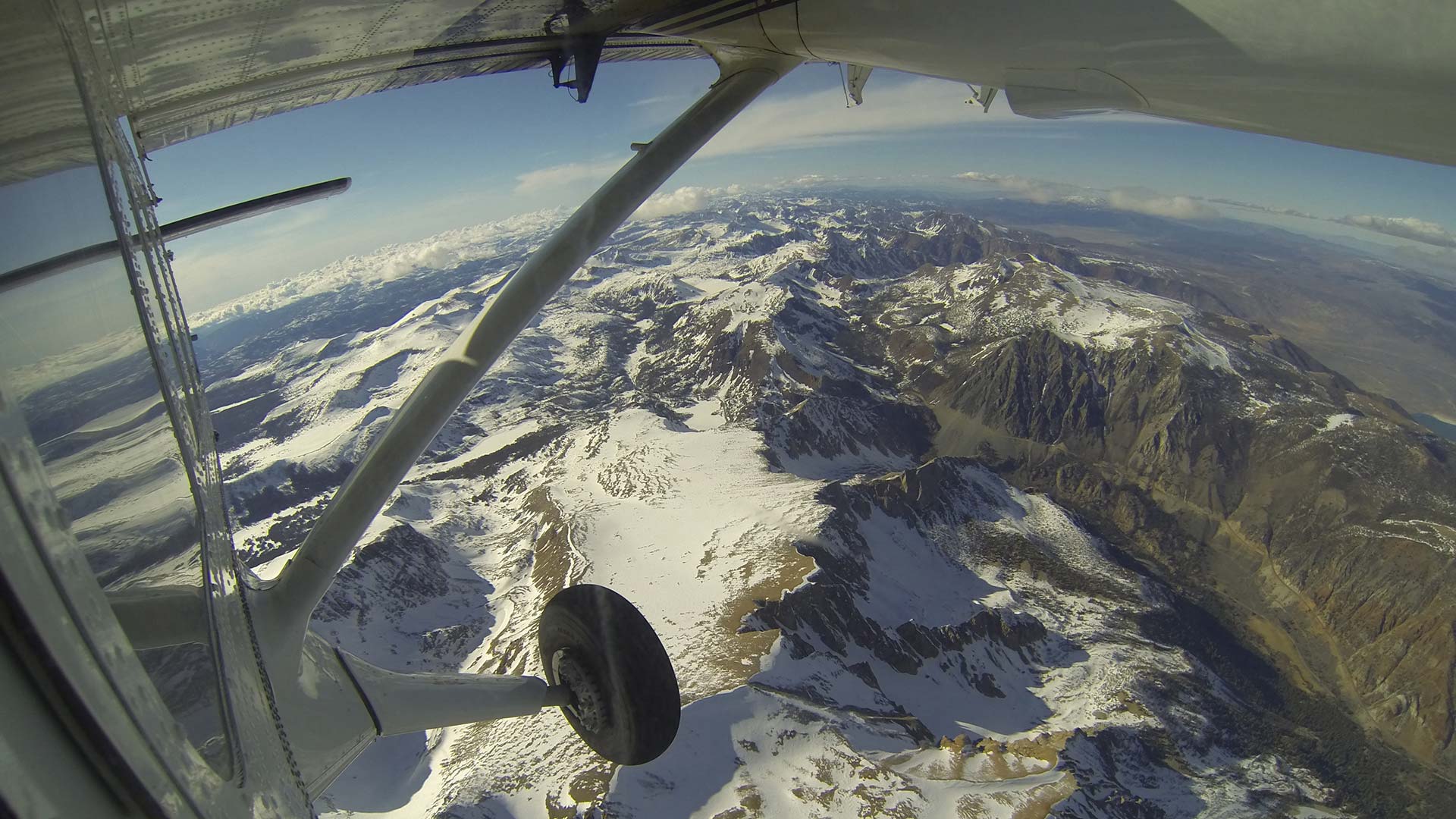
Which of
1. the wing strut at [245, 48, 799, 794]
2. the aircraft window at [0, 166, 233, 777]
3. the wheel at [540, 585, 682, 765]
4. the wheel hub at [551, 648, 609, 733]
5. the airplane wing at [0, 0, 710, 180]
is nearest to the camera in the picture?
the aircraft window at [0, 166, 233, 777]

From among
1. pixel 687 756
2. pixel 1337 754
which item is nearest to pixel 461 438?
pixel 687 756

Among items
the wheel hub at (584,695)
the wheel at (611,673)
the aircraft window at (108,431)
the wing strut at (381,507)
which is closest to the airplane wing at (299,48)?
the aircraft window at (108,431)

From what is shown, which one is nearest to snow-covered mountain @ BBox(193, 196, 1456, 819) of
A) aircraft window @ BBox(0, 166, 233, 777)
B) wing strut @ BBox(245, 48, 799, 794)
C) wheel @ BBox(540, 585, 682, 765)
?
wheel @ BBox(540, 585, 682, 765)

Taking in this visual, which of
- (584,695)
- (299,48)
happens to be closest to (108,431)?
(299,48)

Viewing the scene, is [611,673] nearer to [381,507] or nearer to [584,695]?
[584,695]

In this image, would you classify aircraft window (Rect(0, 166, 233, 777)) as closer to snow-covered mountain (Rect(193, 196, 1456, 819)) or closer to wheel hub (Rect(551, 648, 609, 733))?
wheel hub (Rect(551, 648, 609, 733))

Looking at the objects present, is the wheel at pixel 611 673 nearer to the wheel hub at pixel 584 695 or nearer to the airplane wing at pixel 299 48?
the wheel hub at pixel 584 695
